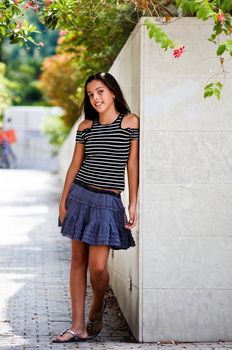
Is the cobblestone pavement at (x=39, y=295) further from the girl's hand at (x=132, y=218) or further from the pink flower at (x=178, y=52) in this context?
the pink flower at (x=178, y=52)

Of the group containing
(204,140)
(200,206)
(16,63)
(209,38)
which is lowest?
(200,206)

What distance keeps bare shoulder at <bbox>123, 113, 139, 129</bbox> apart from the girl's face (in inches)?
5.5

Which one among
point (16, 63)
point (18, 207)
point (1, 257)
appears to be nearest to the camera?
point (1, 257)

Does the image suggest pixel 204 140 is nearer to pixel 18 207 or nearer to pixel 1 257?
pixel 1 257

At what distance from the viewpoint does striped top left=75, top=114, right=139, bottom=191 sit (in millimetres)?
6039

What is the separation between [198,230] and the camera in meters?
6.29

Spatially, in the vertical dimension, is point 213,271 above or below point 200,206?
below

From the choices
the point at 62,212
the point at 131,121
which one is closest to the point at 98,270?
the point at 62,212

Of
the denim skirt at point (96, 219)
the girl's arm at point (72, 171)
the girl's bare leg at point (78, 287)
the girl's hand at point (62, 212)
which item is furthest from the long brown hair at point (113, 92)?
the girl's bare leg at point (78, 287)

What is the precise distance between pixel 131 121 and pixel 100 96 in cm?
28

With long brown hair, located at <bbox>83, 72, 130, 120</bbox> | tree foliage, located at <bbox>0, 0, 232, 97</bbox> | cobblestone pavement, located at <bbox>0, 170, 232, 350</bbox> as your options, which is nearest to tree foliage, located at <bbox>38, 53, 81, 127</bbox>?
cobblestone pavement, located at <bbox>0, 170, 232, 350</bbox>

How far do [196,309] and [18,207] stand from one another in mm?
13373

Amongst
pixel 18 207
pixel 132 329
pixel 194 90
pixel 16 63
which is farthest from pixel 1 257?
pixel 16 63

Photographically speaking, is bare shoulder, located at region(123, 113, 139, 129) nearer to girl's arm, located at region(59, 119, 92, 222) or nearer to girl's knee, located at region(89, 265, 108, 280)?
girl's arm, located at region(59, 119, 92, 222)
